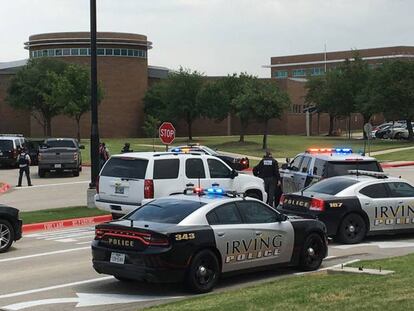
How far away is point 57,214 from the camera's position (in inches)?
752

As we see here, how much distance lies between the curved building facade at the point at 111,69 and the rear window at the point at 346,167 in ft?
197

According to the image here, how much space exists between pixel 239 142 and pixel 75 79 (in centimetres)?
1596

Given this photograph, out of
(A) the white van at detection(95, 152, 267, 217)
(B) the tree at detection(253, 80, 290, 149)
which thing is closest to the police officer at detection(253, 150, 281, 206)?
(A) the white van at detection(95, 152, 267, 217)

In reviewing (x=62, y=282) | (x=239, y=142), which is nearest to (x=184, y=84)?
(x=239, y=142)

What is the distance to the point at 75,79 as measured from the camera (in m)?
62.1

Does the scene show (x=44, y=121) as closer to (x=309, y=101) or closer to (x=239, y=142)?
(x=239, y=142)

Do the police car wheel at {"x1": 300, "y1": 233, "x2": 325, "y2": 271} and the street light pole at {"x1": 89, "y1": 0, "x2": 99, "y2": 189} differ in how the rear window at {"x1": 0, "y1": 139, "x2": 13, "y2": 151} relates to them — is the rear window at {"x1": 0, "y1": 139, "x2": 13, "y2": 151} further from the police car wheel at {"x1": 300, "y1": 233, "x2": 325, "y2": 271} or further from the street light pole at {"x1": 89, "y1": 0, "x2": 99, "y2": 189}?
the police car wheel at {"x1": 300, "y1": 233, "x2": 325, "y2": 271}

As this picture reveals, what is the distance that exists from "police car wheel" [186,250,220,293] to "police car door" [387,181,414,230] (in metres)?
6.42

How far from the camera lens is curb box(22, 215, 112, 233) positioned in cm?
1702

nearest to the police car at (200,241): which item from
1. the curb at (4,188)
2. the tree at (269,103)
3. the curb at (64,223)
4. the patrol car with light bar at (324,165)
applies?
the patrol car with light bar at (324,165)

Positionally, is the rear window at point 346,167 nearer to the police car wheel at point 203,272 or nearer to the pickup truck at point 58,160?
the police car wheel at point 203,272

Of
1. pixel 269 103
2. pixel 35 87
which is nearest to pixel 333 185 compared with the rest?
pixel 269 103

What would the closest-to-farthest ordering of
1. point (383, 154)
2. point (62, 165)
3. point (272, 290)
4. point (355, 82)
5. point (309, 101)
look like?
1. point (272, 290)
2. point (62, 165)
3. point (383, 154)
4. point (355, 82)
5. point (309, 101)

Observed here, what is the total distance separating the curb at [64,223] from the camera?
1702 centimetres
